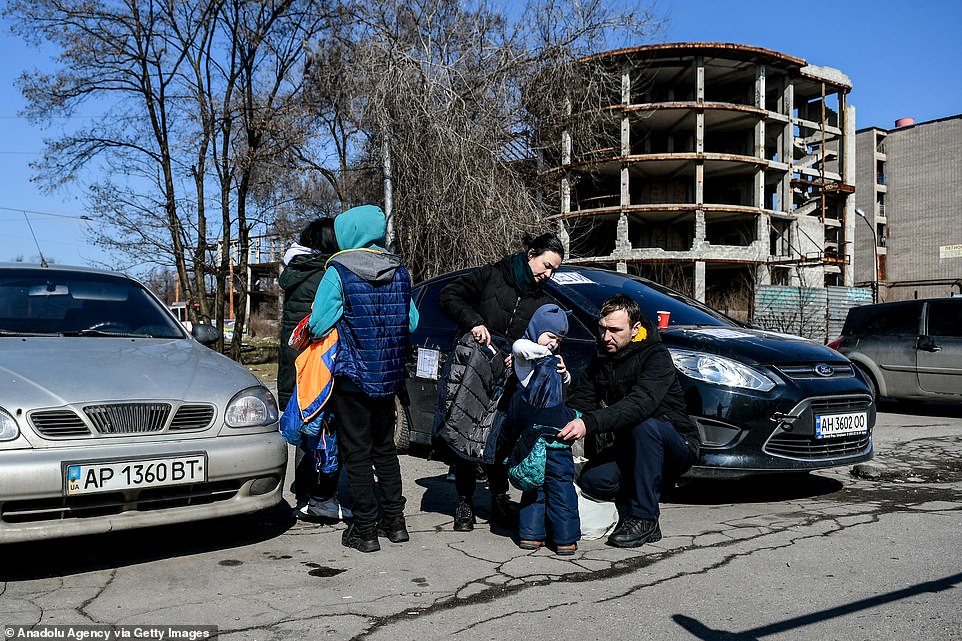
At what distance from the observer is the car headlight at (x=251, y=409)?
13.8 ft

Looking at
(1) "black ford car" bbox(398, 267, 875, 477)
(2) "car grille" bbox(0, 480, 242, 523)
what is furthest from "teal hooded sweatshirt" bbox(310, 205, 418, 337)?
(1) "black ford car" bbox(398, 267, 875, 477)

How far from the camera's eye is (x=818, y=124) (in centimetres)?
5122

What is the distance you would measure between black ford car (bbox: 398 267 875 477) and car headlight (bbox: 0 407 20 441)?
3.41m

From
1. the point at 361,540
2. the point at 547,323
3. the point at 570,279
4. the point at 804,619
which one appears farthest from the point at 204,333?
the point at 804,619

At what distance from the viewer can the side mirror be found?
17.7 ft

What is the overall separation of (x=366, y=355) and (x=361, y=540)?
3.36 ft

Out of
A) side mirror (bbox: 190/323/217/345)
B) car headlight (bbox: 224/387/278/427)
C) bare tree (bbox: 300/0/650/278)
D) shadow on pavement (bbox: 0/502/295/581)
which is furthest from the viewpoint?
bare tree (bbox: 300/0/650/278)

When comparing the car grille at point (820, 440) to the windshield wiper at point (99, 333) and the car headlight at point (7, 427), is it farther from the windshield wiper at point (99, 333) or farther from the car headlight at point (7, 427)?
the car headlight at point (7, 427)

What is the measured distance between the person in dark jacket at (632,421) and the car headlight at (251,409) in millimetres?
1657

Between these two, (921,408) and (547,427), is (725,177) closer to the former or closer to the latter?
(921,408)

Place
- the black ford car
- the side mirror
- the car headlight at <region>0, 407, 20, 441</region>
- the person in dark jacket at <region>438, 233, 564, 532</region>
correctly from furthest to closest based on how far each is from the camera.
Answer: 1. the side mirror
2. the black ford car
3. the person in dark jacket at <region>438, 233, 564, 532</region>
4. the car headlight at <region>0, 407, 20, 441</region>

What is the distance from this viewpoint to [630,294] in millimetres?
6266

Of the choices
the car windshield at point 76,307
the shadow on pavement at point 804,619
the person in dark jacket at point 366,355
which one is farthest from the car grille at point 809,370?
the car windshield at point 76,307

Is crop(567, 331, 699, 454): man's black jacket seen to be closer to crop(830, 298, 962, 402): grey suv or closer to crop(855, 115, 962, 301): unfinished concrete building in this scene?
crop(830, 298, 962, 402): grey suv
